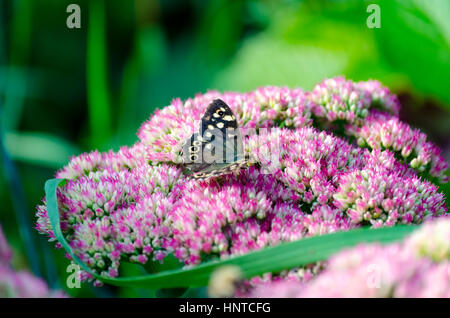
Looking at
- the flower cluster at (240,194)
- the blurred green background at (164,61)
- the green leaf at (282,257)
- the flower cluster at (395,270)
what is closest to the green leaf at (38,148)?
the blurred green background at (164,61)

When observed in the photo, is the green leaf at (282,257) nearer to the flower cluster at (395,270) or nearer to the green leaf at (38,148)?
the flower cluster at (395,270)

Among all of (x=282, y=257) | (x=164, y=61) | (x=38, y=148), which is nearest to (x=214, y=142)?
(x=282, y=257)

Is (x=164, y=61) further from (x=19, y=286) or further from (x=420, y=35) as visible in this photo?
(x=19, y=286)

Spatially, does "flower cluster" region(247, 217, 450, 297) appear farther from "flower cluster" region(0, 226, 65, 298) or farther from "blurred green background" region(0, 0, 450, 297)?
"blurred green background" region(0, 0, 450, 297)

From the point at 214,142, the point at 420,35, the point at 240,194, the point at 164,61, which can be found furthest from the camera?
the point at 164,61

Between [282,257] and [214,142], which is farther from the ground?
[214,142]

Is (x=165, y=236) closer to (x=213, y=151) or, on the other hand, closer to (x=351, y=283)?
(x=213, y=151)

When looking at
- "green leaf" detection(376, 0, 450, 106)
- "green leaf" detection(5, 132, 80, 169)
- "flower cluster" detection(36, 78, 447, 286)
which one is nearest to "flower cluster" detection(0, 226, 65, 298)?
"flower cluster" detection(36, 78, 447, 286)

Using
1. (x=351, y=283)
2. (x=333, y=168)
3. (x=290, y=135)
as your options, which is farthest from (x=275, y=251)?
(x=290, y=135)
